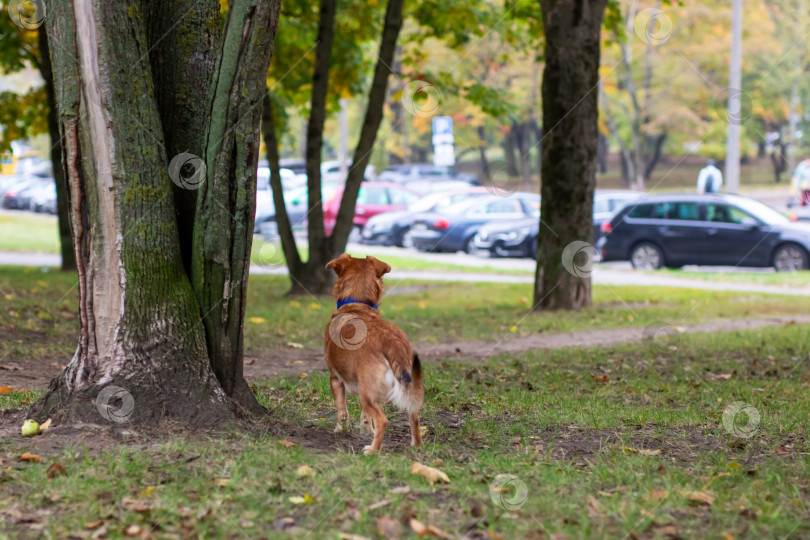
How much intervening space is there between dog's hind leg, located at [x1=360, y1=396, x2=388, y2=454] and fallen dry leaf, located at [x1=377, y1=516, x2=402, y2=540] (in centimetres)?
113

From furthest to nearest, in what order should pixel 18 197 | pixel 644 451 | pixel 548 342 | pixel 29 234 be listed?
1. pixel 18 197
2. pixel 29 234
3. pixel 548 342
4. pixel 644 451

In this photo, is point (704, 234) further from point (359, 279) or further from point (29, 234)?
point (29, 234)

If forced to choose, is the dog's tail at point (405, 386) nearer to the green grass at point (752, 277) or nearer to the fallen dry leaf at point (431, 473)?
the fallen dry leaf at point (431, 473)

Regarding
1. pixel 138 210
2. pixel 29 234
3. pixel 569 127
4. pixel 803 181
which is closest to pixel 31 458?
pixel 138 210

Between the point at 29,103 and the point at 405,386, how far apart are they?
16.0 meters

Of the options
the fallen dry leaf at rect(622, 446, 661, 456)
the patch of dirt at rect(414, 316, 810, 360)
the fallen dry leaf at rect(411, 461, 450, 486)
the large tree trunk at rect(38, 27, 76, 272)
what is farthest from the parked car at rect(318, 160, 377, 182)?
the fallen dry leaf at rect(411, 461, 450, 486)

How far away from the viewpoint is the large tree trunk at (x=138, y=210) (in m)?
5.04

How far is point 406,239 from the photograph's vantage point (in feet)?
87.7

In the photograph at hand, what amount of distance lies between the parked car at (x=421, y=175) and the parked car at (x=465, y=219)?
1188 cm

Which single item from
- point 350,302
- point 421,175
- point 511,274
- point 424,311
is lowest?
Answer: point 511,274

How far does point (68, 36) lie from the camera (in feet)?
16.5

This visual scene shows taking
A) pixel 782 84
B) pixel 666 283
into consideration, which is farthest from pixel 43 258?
pixel 782 84

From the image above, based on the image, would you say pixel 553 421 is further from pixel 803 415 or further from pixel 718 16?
pixel 718 16


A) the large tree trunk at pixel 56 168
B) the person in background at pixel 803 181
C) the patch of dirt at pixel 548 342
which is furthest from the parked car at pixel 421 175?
the patch of dirt at pixel 548 342
